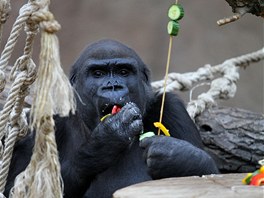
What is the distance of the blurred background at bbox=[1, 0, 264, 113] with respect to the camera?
6.56m

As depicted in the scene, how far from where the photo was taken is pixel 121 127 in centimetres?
286

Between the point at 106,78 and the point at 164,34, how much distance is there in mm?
3544

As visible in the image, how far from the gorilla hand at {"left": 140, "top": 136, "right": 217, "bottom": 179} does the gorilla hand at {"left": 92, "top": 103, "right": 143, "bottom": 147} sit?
131 mm

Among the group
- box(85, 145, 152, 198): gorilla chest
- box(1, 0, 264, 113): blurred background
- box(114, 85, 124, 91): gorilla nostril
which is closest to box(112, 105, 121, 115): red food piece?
box(114, 85, 124, 91): gorilla nostril

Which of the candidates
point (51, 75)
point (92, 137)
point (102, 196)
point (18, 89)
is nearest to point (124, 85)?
point (92, 137)

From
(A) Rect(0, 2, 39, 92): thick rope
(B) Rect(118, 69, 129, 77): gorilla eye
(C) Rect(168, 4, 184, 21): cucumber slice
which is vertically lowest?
(B) Rect(118, 69, 129, 77): gorilla eye

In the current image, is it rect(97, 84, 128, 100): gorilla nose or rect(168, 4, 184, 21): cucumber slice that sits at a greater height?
rect(168, 4, 184, 21): cucumber slice

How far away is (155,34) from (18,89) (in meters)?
4.36

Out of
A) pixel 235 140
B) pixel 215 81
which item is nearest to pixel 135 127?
pixel 235 140

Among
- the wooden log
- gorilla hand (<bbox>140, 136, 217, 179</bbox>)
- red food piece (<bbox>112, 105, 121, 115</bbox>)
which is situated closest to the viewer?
gorilla hand (<bbox>140, 136, 217, 179</bbox>)

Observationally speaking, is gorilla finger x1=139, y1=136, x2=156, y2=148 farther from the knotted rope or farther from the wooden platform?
the wooden platform

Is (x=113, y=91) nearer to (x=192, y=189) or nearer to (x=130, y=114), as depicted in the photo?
(x=130, y=114)

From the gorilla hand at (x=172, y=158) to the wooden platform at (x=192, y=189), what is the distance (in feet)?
2.20

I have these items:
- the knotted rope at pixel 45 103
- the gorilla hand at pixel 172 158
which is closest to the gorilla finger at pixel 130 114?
the gorilla hand at pixel 172 158
